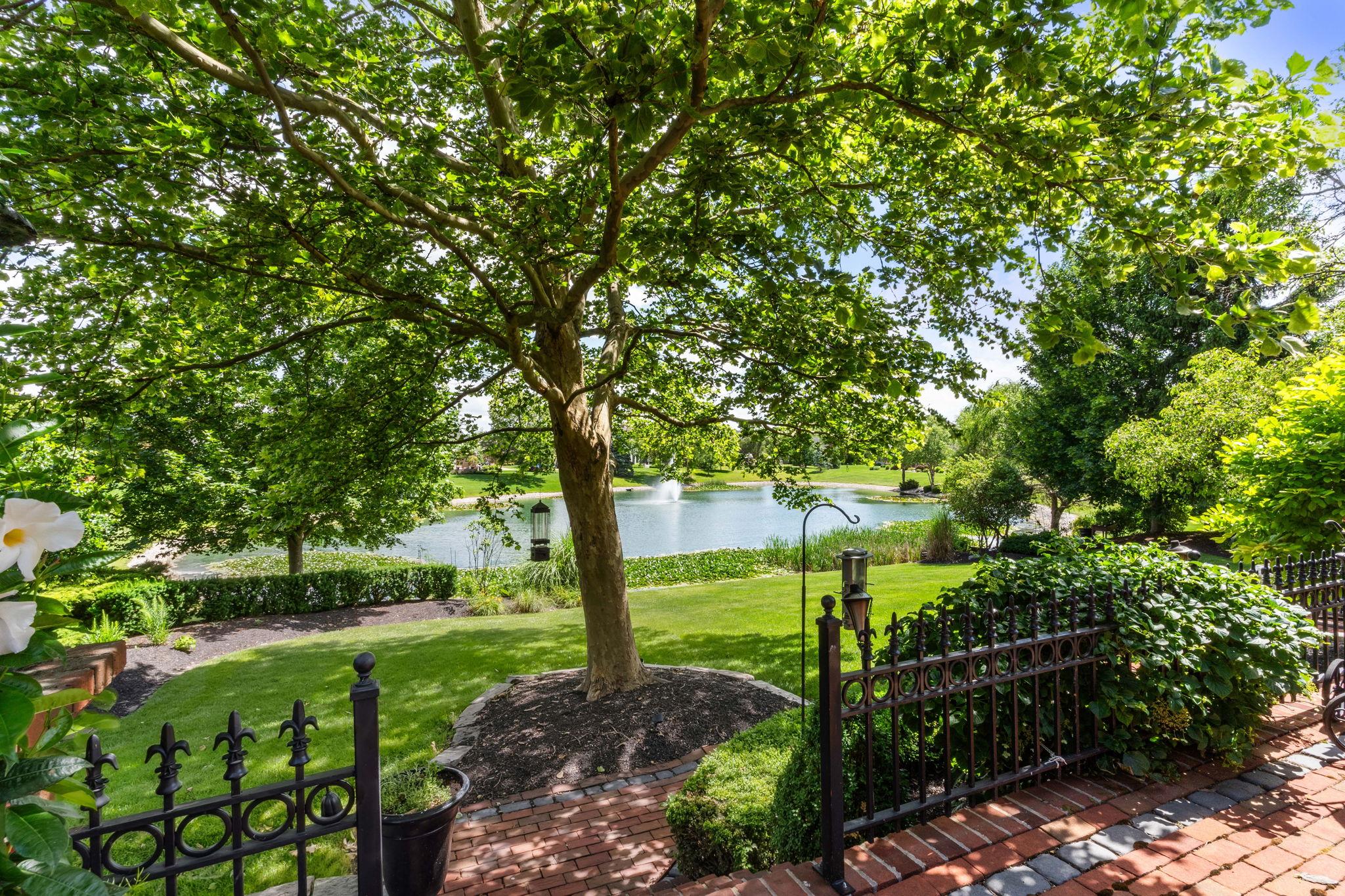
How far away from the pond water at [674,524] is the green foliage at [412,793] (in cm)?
497

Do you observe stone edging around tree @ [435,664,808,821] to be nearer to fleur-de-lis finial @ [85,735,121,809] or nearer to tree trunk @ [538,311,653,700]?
tree trunk @ [538,311,653,700]

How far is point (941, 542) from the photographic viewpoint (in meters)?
21.7

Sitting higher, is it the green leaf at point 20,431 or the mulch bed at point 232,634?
the green leaf at point 20,431

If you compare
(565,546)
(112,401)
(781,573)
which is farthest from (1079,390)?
(112,401)

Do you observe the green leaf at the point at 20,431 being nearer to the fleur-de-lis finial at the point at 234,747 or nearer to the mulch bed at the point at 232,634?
the fleur-de-lis finial at the point at 234,747

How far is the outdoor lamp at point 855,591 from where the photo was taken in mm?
4062

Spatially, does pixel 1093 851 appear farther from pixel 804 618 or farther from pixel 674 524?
pixel 674 524

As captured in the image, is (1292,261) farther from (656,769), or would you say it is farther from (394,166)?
(394,166)

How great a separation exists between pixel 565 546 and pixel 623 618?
9.93m

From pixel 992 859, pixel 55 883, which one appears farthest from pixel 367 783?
pixel 992 859

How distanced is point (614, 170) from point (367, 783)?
357 cm

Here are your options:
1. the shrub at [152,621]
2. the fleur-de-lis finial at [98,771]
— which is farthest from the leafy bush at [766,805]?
the shrub at [152,621]

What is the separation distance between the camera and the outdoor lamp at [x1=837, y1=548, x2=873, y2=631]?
4062mm

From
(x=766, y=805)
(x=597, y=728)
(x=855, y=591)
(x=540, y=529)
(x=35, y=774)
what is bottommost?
(x=597, y=728)
